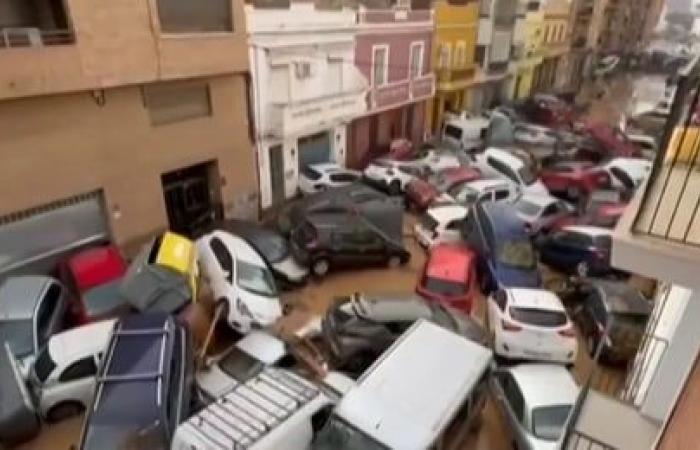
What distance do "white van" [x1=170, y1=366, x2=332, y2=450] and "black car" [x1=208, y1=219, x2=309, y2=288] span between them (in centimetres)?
431

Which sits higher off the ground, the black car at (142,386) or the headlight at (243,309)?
the black car at (142,386)

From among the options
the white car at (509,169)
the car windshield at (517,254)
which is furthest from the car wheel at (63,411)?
the white car at (509,169)

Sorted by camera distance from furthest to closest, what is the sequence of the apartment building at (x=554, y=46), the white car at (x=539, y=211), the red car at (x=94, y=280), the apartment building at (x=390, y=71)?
Result: 1. the apartment building at (x=554, y=46)
2. the apartment building at (x=390, y=71)
3. the white car at (x=539, y=211)
4. the red car at (x=94, y=280)

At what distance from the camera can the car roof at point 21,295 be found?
310 inches

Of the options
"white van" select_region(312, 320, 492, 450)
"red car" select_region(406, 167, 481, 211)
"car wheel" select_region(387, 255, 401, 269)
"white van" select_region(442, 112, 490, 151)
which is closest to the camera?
"white van" select_region(312, 320, 492, 450)

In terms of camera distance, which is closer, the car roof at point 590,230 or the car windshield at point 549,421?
the car windshield at point 549,421

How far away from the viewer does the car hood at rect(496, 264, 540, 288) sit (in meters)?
10.2

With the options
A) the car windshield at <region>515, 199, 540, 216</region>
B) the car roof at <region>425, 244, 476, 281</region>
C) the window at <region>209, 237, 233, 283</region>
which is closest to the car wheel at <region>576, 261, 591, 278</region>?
the car windshield at <region>515, 199, 540, 216</region>

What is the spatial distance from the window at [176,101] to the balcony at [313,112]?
6.87 ft

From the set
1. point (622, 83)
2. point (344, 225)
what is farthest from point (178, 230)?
point (622, 83)

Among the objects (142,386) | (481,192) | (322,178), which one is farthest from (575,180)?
(142,386)

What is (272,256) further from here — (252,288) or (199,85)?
(199,85)

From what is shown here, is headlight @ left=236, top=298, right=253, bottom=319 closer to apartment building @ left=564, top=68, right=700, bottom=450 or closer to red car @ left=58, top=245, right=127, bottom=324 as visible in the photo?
red car @ left=58, top=245, right=127, bottom=324

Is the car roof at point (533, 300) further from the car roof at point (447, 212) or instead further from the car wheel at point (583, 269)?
the car roof at point (447, 212)
